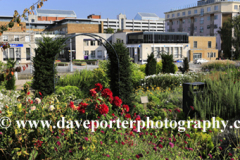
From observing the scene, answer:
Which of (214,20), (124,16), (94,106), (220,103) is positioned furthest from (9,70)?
(124,16)

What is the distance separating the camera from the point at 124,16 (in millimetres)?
132875

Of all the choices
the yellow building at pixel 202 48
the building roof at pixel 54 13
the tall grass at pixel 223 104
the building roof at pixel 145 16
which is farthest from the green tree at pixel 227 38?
the building roof at pixel 54 13

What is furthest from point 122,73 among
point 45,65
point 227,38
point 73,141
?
point 227,38

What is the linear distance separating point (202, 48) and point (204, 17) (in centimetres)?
1640

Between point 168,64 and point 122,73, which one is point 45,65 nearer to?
point 122,73

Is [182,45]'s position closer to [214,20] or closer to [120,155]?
[214,20]

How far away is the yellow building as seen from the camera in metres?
65.4

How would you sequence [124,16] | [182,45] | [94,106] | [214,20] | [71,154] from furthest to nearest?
[124,16] < [214,20] < [182,45] < [94,106] < [71,154]

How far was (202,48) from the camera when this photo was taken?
221ft

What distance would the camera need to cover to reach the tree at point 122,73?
901 centimetres

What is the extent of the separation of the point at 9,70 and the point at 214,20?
79.1m

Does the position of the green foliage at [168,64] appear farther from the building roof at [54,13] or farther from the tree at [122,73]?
the building roof at [54,13]

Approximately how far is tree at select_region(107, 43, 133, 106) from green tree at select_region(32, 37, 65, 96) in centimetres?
204

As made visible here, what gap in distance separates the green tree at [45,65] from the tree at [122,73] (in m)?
2.04
